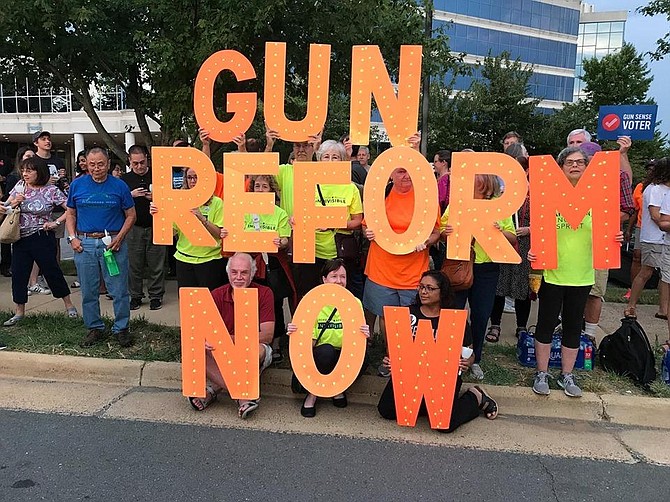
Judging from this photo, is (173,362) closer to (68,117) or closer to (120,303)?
(120,303)

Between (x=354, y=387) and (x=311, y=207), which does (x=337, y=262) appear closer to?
(x=311, y=207)

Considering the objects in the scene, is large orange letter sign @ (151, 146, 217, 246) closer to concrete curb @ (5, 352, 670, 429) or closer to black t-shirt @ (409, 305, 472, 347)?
concrete curb @ (5, 352, 670, 429)

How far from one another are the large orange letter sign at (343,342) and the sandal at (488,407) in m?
0.90

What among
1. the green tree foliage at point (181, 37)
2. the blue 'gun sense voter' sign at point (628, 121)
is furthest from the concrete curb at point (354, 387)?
the blue 'gun sense voter' sign at point (628, 121)

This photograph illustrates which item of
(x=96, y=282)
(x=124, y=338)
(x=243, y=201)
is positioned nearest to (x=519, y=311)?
(x=243, y=201)

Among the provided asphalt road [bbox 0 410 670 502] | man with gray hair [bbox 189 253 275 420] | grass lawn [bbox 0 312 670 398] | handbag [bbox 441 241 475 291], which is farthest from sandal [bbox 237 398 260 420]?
handbag [bbox 441 241 475 291]

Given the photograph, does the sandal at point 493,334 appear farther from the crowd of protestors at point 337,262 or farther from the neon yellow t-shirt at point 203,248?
the neon yellow t-shirt at point 203,248

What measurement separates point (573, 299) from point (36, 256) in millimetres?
4784

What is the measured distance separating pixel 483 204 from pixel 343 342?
1.32 m

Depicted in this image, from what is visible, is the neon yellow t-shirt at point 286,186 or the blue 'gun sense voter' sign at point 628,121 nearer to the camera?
the neon yellow t-shirt at point 286,186

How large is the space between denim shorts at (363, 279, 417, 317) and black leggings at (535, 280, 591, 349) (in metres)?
0.95

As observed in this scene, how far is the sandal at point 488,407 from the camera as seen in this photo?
3645 millimetres

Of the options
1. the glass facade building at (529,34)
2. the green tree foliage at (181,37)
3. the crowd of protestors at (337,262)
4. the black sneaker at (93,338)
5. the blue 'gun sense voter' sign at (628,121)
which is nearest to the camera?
the crowd of protestors at (337,262)

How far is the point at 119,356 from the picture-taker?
444 cm
